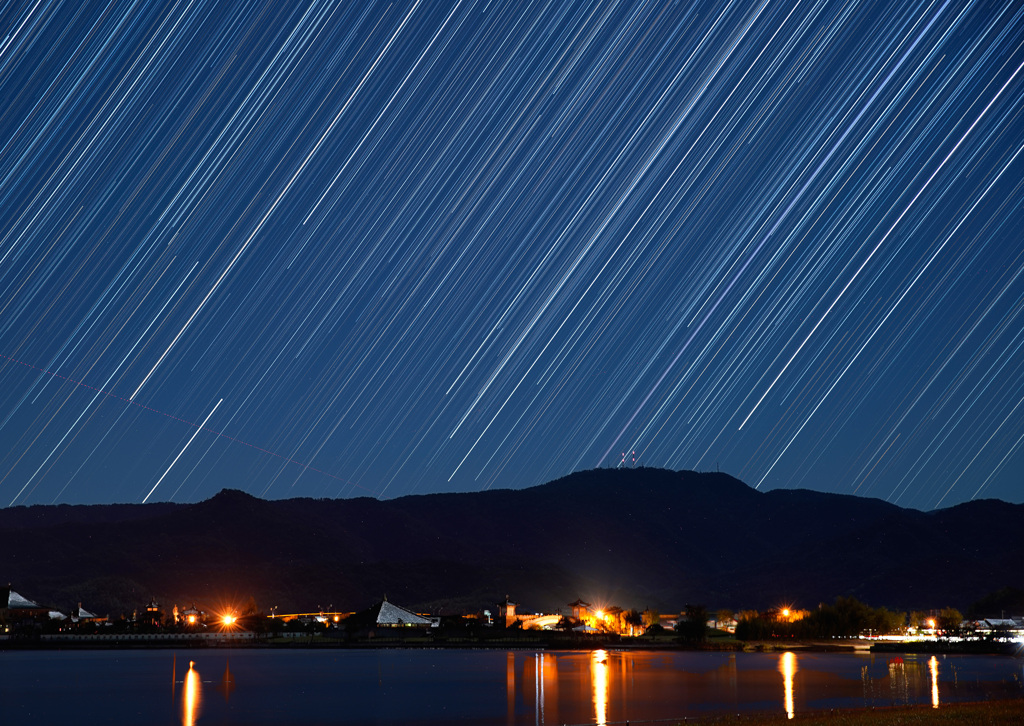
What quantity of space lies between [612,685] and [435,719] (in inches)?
594

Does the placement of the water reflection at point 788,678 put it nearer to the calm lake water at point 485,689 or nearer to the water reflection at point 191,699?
the calm lake water at point 485,689

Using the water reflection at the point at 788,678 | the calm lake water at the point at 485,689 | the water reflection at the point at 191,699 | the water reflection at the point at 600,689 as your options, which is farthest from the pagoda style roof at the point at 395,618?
the water reflection at the point at 191,699

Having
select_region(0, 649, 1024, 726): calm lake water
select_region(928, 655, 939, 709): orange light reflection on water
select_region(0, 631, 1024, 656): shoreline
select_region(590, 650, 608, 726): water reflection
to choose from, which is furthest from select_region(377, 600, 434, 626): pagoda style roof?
select_region(928, 655, 939, 709): orange light reflection on water

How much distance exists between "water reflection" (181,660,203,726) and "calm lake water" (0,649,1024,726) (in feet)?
0.15

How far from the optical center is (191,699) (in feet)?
132

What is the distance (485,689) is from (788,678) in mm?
15957

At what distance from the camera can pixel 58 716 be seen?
1353 inches

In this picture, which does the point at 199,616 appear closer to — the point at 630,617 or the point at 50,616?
the point at 50,616

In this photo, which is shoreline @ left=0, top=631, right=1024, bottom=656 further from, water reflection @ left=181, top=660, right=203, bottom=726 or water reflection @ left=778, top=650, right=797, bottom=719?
water reflection @ left=181, top=660, right=203, bottom=726

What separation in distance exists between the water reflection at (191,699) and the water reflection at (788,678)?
65.1 ft

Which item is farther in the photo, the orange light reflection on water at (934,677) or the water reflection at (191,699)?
the orange light reflection on water at (934,677)

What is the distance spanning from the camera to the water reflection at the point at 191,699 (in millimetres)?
32969

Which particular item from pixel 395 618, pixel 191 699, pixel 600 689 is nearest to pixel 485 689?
pixel 600 689

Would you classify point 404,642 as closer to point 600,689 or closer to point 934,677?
point 934,677
